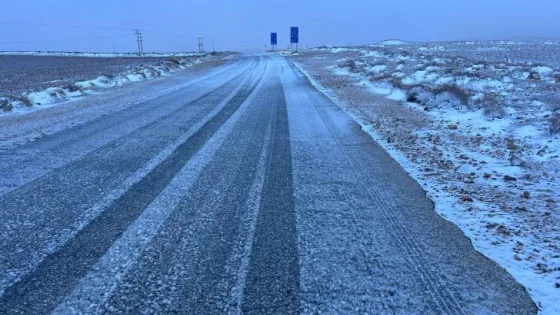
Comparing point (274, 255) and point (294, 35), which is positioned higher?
point (294, 35)

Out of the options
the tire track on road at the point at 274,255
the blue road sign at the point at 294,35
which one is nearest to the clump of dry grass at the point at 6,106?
the tire track on road at the point at 274,255

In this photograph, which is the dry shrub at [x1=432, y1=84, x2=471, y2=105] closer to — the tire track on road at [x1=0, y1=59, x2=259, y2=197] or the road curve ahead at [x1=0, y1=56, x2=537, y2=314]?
the road curve ahead at [x1=0, y1=56, x2=537, y2=314]

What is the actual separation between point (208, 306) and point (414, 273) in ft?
6.00

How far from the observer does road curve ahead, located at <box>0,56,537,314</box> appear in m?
3.22

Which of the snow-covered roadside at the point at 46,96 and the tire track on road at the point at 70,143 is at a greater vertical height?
the tire track on road at the point at 70,143

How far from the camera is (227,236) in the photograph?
423 centimetres

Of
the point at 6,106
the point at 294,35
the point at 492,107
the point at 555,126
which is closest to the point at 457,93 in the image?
the point at 492,107

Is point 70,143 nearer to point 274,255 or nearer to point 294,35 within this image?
point 274,255

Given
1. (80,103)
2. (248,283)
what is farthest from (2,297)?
(80,103)

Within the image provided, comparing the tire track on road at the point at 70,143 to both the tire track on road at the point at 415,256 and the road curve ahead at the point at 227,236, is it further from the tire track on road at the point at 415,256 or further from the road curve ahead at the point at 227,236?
the tire track on road at the point at 415,256

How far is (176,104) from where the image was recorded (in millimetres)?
13695

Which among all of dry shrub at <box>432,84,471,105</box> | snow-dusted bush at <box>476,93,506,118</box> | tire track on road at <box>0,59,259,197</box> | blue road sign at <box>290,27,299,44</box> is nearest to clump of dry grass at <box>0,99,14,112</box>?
tire track on road at <box>0,59,259,197</box>

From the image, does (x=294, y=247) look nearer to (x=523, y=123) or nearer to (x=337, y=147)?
(x=337, y=147)

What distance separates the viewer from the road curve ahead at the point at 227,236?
322cm
